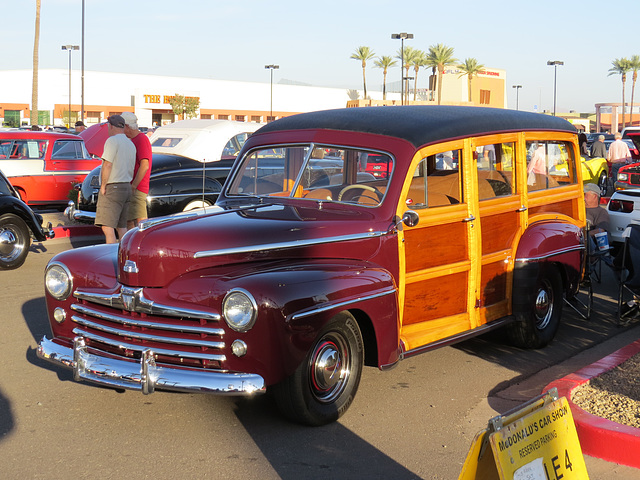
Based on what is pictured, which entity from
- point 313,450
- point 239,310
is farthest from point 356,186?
point 313,450

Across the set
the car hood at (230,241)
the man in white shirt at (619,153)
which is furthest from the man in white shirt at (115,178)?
the man in white shirt at (619,153)

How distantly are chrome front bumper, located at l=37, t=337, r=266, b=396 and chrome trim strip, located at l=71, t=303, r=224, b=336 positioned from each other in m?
0.17

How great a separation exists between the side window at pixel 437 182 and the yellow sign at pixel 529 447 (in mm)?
2561

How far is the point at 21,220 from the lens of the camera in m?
10.5

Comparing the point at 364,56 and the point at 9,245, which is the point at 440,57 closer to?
the point at 364,56

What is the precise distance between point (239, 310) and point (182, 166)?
28.0 feet

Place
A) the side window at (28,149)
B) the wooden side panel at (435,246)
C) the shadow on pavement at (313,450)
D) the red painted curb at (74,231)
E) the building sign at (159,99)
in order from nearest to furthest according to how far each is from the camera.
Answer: the shadow on pavement at (313,450), the wooden side panel at (435,246), the red painted curb at (74,231), the side window at (28,149), the building sign at (159,99)

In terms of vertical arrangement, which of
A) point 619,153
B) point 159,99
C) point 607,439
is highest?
point 159,99

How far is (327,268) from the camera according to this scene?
4797 millimetres

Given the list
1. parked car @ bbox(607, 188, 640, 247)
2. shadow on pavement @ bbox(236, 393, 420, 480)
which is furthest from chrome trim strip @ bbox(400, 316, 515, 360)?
parked car @ bbox(607, 188, 640, 247)

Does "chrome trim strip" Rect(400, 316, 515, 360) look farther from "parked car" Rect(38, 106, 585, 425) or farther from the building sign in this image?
the building sign

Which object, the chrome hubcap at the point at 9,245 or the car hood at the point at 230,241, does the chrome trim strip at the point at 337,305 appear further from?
the chrome hubcap at the point at 9,245

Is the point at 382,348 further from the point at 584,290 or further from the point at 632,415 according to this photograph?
the point at 584,290

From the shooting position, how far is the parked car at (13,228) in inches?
406
